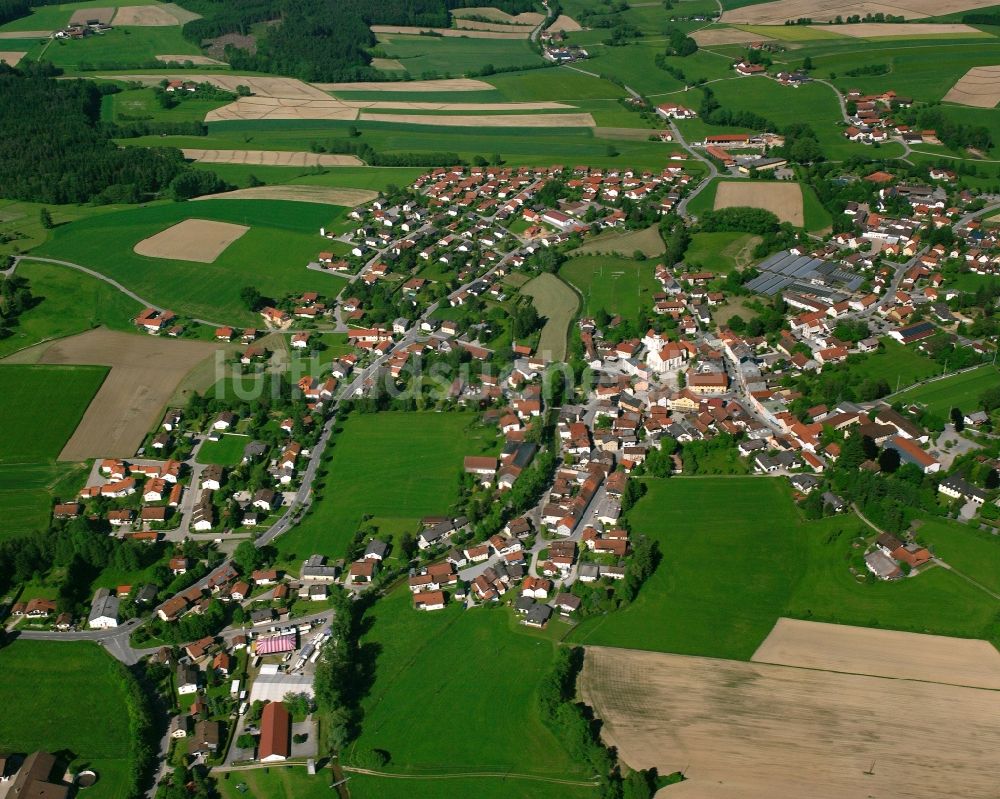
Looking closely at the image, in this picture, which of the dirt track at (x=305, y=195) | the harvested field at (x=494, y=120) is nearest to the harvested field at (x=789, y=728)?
the dirt track at (x=305, y=195)

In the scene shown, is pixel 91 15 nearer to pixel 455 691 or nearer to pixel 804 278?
pixel 804 278

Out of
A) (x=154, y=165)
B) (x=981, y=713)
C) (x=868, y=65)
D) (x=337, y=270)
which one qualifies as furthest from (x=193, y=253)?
(x=868, y=65)

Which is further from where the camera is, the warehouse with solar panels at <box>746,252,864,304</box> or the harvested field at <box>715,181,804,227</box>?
the harvested field at <box>715,181,804,227</box>

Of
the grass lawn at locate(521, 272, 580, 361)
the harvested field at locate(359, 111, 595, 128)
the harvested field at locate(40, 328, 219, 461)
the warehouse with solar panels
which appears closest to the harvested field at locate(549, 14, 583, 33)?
the harvested field at locate(359, 111, 595, 128)

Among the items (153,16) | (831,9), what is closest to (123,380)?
(153,16)

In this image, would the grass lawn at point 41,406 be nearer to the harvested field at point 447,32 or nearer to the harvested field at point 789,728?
the harvested field at point 789,728

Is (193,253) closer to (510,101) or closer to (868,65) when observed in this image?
(510,101)

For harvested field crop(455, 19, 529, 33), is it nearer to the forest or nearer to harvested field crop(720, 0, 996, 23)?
harvested field crop(720, 0, 996, 23)
